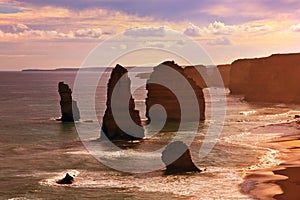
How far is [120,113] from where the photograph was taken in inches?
2625

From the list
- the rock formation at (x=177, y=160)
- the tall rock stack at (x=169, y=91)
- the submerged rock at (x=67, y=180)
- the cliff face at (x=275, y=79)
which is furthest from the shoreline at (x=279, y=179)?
the cliff face at (x=275, y=79)

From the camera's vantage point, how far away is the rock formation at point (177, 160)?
146ft

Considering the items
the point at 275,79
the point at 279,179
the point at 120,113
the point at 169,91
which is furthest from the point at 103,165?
the point at 275,79

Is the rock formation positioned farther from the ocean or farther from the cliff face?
the cliff face

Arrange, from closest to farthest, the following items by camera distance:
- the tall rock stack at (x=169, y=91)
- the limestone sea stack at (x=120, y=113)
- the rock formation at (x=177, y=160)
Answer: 1. the rock formation at (x=177, y=160)
2. the limestone sea stack at (x=120, y=113)
3. the tall rock stack at (x=169, y=91)

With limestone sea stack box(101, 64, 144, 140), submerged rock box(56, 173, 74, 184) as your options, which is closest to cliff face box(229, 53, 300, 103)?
limestone sea stack box(101, 64, 144, 140)

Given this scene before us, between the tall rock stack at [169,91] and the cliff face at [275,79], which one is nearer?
the tall rock stack at [169,91]

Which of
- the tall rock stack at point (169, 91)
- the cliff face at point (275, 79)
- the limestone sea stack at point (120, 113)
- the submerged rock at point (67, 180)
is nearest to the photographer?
the submerged rock at point (67, 180)

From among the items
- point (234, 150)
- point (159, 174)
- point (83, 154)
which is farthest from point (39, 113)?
point (159, 174)

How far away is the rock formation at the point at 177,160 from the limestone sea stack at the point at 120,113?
21532 mm

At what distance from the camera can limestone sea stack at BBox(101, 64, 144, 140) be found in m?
66.1

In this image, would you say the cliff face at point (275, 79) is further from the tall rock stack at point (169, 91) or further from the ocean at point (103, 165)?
the tall rock stack at point (169, 91)

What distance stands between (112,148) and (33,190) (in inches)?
873

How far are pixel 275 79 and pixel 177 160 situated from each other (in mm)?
103157
